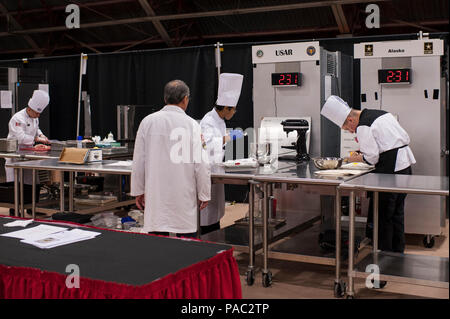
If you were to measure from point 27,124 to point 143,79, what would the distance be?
190 centimetres

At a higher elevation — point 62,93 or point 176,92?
point 62,93

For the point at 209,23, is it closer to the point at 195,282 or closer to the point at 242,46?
the point at 242,46

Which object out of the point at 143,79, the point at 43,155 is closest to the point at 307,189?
the point at 43,155

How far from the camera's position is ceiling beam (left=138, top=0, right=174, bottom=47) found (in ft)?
26.8

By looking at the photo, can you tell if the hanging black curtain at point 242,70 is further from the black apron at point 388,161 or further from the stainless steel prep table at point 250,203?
the black apron at point 388,161

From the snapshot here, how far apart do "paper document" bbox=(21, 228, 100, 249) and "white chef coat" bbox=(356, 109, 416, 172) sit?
2.14 m

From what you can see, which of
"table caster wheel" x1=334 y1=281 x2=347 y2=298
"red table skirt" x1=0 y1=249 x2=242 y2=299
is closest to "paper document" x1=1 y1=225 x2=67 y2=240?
"red table skirt" x1=0 y1=249 x2=242 y2=299

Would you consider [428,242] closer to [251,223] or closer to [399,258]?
[399,258]

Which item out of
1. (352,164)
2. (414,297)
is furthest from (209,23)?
(414,297)

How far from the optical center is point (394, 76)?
4.92 metres

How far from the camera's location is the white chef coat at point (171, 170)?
3410 millimetres

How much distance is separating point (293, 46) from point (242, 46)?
1547 mm

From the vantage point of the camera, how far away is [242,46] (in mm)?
6512
